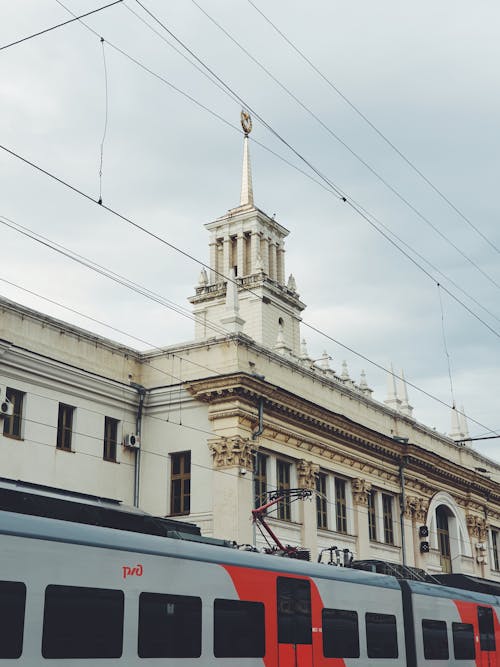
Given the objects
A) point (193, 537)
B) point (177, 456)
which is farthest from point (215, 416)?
point (193, 537)

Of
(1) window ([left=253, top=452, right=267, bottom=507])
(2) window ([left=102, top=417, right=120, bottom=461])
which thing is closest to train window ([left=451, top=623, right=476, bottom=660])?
(1) window ([left=253, top=452, right=267, bottom=507])

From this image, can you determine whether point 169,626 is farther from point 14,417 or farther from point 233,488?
point 233,488

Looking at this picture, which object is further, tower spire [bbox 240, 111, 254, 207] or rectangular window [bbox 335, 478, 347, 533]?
tower spire [bbox 240, 111, 254, 207]

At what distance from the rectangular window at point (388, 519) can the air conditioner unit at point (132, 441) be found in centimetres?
1229

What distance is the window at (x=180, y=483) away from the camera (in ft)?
95.2

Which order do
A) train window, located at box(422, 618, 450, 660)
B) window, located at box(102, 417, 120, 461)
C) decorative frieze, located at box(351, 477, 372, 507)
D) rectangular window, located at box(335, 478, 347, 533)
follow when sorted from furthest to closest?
decorative frieze, located at box(351, 477, 372, 507) → rectangular window, located at box(335, 478, 347, 533) → window, located at box(102, 417, 120, 461) → train window, located at box(422, 618, 450, 660)

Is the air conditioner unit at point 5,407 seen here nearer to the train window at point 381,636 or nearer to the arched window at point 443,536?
the train window at point 381,636

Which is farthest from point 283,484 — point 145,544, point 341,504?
point 145,544

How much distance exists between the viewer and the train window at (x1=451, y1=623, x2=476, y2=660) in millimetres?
19781

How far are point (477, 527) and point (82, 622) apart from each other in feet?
122

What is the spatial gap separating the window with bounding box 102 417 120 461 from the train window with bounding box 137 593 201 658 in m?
16.4

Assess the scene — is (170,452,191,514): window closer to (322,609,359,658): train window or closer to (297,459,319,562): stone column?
(297,459,319,562): stone column

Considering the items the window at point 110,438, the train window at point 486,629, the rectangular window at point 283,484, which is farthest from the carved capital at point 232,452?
the train window at point 486,629

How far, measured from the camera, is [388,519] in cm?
3750
